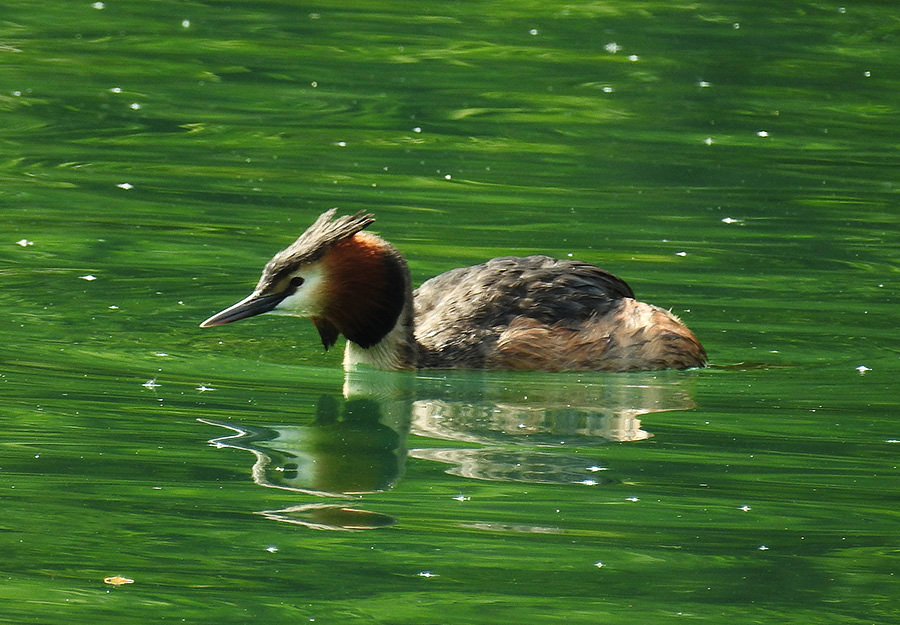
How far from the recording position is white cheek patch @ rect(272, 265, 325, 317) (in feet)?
29.1

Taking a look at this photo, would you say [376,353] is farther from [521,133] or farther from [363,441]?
[521,133]

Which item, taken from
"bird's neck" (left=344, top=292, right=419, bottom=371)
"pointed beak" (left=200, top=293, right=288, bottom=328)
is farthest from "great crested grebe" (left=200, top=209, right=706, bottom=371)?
"pointed beak" (left=200, top=293, right=288, bottom=328)

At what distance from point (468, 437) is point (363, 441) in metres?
0.45

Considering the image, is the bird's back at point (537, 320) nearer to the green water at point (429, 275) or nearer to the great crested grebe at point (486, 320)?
the great crested grebe at point (486, 320)

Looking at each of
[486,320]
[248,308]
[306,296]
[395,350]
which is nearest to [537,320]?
[486,320]

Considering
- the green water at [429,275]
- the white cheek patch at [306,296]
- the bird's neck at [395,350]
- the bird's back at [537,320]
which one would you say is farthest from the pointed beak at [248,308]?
the bird's back at [537,320]

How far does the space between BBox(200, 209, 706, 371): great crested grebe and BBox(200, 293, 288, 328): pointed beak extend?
5.0 inches

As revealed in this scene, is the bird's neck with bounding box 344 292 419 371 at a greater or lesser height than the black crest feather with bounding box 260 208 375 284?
lesser

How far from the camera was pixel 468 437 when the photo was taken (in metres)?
7.89

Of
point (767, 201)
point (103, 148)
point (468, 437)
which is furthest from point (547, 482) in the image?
point (103, 148)

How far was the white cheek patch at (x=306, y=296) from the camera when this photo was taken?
8867mm

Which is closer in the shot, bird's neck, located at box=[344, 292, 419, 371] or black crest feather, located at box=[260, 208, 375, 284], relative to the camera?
black crest feather, located at box=[260, 208, 375, 284]

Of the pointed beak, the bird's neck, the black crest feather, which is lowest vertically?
the bird's neck

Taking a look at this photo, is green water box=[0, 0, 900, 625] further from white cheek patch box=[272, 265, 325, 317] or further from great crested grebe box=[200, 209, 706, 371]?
white cheek patch box=[272, 265, 325, 317]
